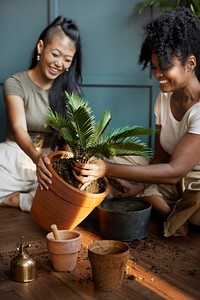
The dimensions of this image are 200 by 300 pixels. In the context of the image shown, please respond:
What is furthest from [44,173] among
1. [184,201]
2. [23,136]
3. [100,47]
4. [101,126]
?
[100,47]

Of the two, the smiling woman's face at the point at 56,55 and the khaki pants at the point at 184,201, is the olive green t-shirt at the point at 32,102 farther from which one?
the khaki pants at the point at 184,201

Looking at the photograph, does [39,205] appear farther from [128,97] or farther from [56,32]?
[128,97]

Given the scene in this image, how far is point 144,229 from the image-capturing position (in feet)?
8.15

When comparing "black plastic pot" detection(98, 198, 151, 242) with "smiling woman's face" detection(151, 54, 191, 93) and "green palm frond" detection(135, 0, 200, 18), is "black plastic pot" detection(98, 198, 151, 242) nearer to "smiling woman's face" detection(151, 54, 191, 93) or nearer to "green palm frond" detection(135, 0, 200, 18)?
"smiling woman's face" detection(151, 54, 191, 93)

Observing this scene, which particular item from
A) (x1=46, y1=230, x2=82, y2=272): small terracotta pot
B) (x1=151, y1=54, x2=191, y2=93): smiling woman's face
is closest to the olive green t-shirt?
(x1=151, y1=54, x2=191, y2=93): smiling woman's face

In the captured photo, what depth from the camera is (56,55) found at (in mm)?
2869

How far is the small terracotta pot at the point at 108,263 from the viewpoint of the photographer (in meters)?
1.83

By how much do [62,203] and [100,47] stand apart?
1.75 m

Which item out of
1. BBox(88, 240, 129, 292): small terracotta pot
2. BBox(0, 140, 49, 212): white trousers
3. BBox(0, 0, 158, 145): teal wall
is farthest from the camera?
BBox(0, 0, 158, 145): teal wall

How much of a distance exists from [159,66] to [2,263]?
3.79ft

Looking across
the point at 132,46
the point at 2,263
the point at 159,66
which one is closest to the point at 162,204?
the point at 159,66

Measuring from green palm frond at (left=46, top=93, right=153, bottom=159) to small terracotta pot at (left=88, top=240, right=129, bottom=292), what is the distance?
0.46m

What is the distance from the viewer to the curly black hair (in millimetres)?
2338

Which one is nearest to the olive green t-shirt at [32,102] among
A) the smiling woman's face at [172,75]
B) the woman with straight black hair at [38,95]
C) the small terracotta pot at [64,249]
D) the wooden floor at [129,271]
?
the woman with straight black hair at [38,95]
